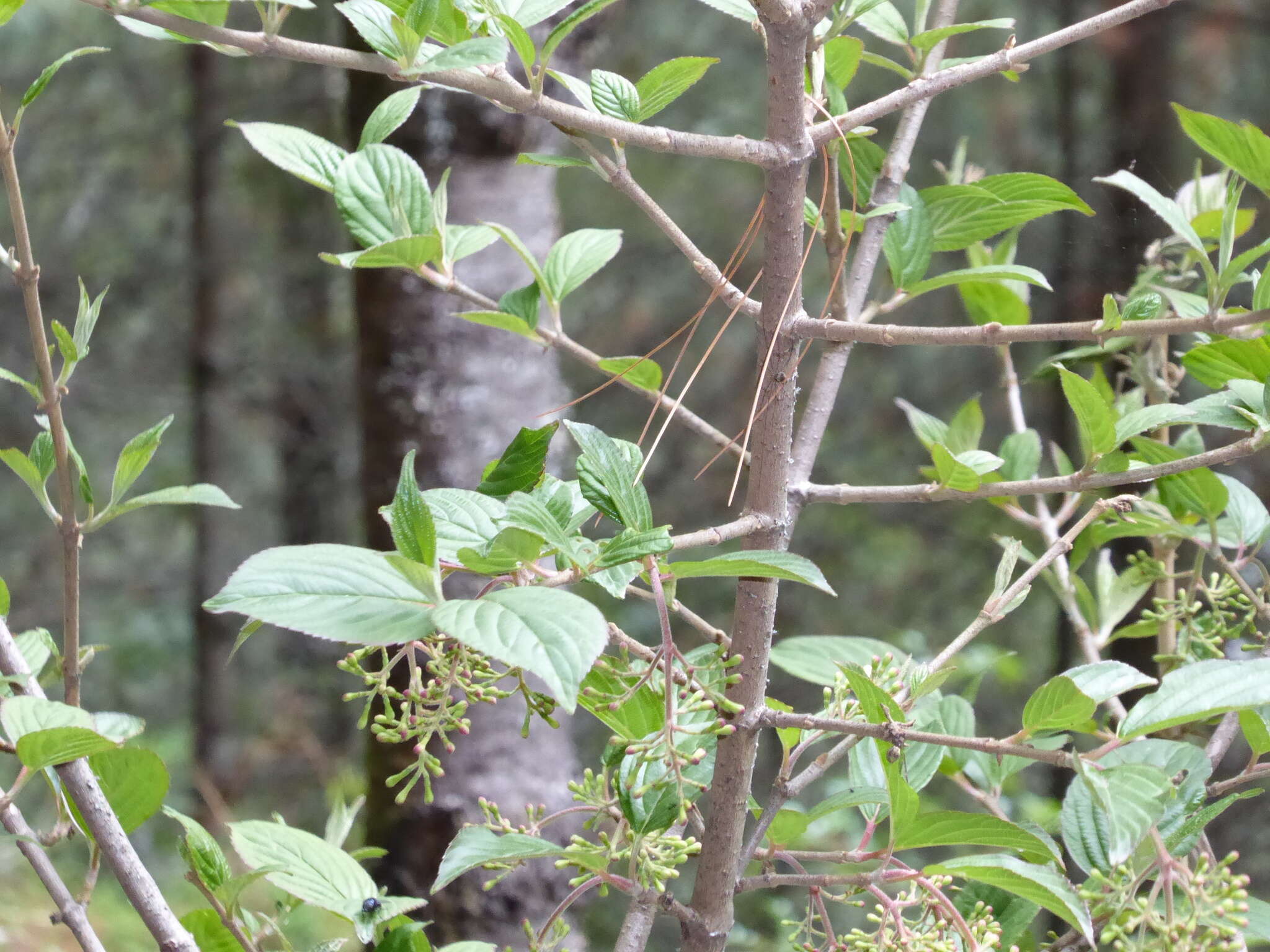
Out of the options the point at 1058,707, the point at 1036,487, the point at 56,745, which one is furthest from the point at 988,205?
the point at 56,745

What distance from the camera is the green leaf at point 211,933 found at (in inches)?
19.2

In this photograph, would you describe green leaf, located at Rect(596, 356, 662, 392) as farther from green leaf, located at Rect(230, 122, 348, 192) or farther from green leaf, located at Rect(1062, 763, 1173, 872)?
green leaf, located at Rect(1062, 763, 1173, 872)

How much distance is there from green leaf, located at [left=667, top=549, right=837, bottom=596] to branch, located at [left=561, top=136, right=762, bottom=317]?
0.13m

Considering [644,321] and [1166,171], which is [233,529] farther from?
[1166,171]

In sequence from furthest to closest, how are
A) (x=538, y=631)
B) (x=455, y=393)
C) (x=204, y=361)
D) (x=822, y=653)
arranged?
(x=204, y=361) → (x=455, y=393) → (x=822, y=653) → (x=538, y=631)

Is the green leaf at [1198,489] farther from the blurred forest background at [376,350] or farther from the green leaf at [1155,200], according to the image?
the blurred forest background at [376,350]

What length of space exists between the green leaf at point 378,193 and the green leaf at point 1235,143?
315mm

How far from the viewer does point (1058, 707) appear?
1.25ft

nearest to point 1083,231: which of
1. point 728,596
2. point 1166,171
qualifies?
point 1166,171

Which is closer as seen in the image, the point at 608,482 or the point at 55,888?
the point at 608,482

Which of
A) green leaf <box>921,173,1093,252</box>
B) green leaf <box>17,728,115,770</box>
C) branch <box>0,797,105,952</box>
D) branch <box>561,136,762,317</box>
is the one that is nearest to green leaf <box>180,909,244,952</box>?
branch <box>0,797,105,952</box>

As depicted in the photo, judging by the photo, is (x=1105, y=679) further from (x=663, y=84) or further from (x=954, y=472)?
(x=663, y=84)

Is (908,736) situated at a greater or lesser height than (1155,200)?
lesser

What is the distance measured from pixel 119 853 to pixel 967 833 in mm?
340
